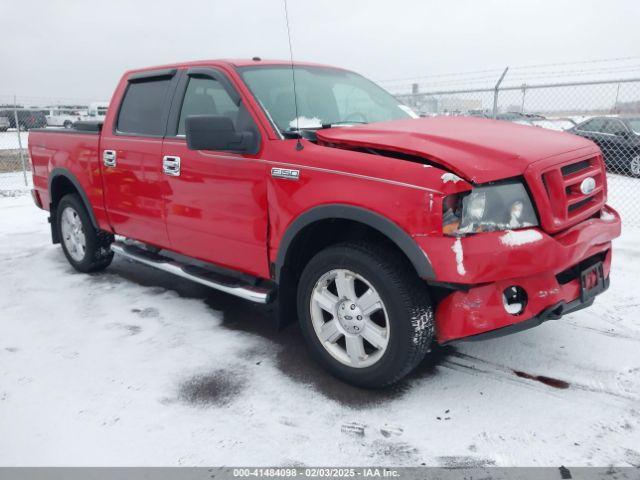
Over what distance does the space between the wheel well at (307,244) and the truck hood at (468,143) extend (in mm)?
474

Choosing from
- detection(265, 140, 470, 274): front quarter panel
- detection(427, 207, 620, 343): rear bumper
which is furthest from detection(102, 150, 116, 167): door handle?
detection(427, 207, 620, 343): rear bumper

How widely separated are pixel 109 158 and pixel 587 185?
3603mm

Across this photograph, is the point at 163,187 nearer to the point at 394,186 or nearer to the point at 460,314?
the point at 394,186

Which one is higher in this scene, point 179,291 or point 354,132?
point 354,132

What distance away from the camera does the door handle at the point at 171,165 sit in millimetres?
3688

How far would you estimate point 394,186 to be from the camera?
2520mm

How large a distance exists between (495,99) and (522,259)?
21.4 ft

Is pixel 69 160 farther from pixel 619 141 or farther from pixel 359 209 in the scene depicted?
pixel 619 141

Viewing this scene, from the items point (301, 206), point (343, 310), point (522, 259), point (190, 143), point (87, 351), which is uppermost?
point (190, 143)

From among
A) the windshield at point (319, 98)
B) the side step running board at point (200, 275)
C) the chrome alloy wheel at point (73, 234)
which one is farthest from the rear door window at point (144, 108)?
the chrome alloy wheel at point (73, 234)

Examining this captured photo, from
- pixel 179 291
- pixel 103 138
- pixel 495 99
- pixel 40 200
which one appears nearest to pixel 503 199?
pixel 179 291

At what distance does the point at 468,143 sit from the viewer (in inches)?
104

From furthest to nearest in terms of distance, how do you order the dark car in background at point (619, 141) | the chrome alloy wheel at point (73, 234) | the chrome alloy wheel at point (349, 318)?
1. the dark car in background at point (619, 141)
2. the chrome alloy wheel at point (73, 234)
3. the chrome alloy wheel at point (349, 318)

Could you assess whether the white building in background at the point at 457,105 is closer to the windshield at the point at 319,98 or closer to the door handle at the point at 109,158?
the windshield at the point at 319,98
